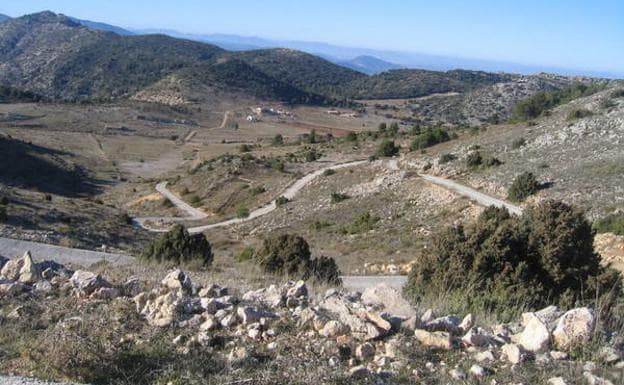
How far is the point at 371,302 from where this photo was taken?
6902 mm

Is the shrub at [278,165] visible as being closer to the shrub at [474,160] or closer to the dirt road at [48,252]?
the shrub at [474,160]

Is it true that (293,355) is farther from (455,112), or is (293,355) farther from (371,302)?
(455,112)

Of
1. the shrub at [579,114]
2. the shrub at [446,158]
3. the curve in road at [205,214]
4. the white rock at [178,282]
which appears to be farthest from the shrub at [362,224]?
the white rock at [178,282]

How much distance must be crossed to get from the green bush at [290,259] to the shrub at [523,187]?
17133 mm

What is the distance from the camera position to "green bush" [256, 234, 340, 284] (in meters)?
14.8

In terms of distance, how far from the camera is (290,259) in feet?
52.0

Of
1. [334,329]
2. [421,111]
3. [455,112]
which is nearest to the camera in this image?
[334,329]

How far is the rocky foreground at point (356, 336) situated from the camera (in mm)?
4887

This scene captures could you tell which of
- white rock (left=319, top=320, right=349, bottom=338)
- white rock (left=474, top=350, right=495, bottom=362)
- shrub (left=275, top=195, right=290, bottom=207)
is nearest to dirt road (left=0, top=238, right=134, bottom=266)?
white rock (left=319, top=320, right=349, bottom=338)

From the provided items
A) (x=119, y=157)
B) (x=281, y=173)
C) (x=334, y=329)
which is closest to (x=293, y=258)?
(x=334, y=329)

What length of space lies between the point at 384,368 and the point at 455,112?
134 m

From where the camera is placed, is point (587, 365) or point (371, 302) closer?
point (587, 365)

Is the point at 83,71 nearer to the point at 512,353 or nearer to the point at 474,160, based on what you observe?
the point at 474,160

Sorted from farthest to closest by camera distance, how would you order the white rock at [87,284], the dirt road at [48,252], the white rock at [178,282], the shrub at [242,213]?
the shrub at [242,213] → the dirt road at [48,252] → the white rock at [178,282] → the white rock at [87,284]
